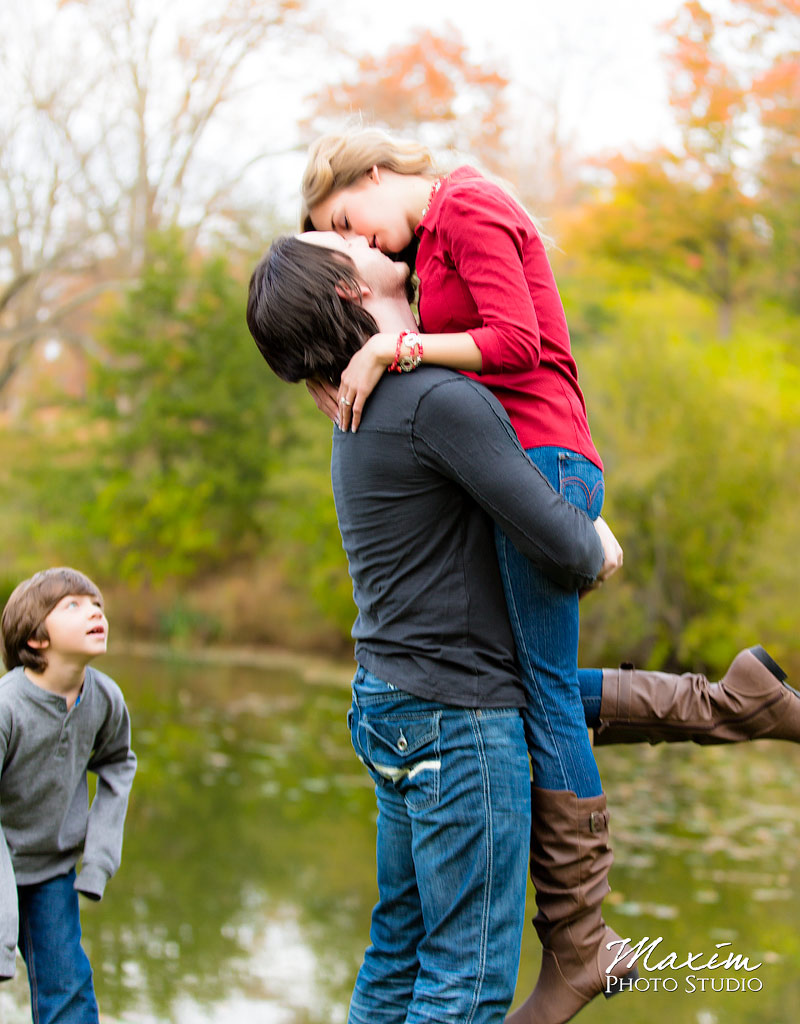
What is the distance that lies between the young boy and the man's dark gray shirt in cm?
92

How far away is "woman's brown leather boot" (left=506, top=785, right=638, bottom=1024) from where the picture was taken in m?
2.01

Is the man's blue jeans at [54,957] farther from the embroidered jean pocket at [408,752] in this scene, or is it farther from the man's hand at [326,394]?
the man's hand at [326,394]

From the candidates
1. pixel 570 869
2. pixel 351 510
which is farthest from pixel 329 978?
pixel 351 510

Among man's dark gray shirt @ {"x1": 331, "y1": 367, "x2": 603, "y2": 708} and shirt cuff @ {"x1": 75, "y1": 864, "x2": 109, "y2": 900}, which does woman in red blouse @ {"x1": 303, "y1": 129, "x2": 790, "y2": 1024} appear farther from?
shirt cuff @ {"x1": 75, "y1": 864, "x2": 109, "y2": 900}

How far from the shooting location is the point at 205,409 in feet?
60.8

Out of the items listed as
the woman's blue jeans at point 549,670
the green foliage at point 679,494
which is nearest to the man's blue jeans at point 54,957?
the woman's blue jeans at point 549,670

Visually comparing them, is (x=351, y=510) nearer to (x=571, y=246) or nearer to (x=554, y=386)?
(x=554, y=386)

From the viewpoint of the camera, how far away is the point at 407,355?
6.30ft

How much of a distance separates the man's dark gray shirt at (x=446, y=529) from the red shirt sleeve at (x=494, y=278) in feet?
0.34

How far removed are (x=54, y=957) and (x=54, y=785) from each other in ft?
1.22

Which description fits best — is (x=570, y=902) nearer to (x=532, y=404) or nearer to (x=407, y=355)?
(x=532, y=404)

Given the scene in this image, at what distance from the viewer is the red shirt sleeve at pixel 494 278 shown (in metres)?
1.96

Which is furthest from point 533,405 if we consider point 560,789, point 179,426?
point 179,426

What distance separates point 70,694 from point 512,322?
4.56 feet
